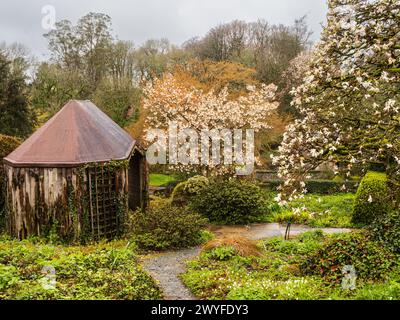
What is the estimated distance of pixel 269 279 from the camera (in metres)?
10.1

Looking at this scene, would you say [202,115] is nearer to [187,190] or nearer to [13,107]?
[187,190]

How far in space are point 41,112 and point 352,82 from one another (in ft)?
104

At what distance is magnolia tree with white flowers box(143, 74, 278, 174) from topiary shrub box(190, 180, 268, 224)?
394 cm

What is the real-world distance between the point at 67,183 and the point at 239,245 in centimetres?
585

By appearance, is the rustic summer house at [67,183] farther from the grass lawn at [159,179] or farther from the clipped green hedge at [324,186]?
the grass lawn at [159,179]

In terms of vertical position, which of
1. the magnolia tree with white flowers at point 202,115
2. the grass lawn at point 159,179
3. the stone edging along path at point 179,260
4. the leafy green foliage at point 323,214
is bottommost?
the stone edging along path at point 179,260

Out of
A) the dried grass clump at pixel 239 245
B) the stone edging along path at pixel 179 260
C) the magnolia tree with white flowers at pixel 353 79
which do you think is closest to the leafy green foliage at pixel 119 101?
the stone edging along path at pixel 179 260

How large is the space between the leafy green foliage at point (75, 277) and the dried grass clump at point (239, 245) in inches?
93.6

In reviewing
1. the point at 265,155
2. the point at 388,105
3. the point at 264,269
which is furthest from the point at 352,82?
the point at 265,155

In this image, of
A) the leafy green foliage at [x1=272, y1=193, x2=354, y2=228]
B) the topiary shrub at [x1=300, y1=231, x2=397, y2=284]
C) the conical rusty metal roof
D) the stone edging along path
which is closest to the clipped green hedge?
the leafy green foliage at [x1=272, y1=193, x2=354, y2=228]

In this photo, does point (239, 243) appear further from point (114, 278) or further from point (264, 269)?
point (114, 278)

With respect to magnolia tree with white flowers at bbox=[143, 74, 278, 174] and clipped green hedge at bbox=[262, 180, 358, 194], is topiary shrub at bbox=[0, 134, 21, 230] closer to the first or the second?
magnolia tree with white flowers at bbox=[143, 74, 278, 174]

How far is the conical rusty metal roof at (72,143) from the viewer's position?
1499cm

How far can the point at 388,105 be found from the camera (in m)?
10.2
